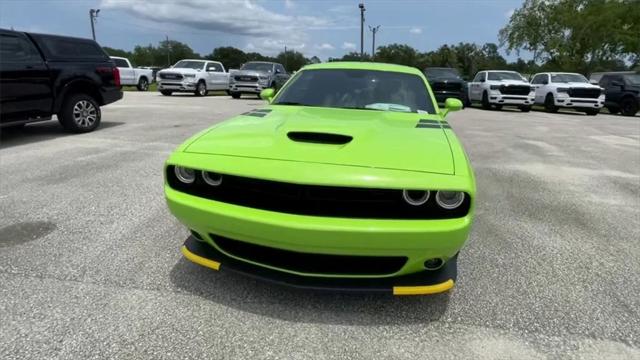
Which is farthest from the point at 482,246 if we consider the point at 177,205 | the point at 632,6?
the point at 632,6

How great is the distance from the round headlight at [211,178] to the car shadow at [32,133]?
6.39 metres

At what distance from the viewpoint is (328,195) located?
244cm

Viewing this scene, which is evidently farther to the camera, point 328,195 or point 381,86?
point 381,86

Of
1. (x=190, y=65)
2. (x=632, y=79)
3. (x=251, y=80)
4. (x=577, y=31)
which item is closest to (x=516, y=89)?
(x=632, y=79)

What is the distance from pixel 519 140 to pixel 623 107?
12927mm

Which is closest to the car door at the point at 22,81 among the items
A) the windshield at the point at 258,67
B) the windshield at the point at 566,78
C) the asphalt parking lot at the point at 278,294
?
the asphalt parking lot at the point at 278,294

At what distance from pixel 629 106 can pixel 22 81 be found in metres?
21.4

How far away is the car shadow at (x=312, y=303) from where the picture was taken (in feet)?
8.77

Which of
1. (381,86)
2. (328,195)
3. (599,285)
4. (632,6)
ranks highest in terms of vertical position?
(632,6)

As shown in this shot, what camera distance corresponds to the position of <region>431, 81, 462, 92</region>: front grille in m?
19.7

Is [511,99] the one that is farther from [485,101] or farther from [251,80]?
[251,80]

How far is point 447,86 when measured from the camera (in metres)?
19.8

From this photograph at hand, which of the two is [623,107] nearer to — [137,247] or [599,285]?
[599,285]

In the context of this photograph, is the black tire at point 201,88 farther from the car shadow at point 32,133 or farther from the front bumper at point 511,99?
the front bumper at point 511,99
